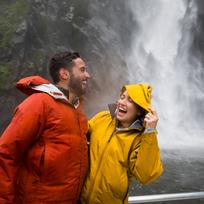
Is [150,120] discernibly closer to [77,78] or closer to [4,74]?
[77,78]

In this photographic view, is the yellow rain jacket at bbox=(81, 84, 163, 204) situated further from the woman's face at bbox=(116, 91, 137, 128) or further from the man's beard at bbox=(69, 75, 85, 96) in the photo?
the man's beard at bbox=(69, 75, 85, 96)

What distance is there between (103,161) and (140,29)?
2605 centimetres

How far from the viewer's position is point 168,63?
2733 cm

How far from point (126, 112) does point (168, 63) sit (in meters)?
25.1

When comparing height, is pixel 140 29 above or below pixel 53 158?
above

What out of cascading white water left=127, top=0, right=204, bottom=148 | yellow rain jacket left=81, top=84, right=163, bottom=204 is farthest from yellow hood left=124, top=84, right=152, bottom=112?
cascading white water left=127, top=0, right=204, bottom=148

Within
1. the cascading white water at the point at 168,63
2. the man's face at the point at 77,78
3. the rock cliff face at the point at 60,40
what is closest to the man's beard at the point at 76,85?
the man's face at the point at 77,78

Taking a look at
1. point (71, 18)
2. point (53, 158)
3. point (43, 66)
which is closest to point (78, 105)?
point (53, 158)

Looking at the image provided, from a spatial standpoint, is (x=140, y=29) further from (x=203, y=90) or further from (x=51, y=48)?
(x=51, y=48)

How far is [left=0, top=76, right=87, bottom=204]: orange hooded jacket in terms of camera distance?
2.40m

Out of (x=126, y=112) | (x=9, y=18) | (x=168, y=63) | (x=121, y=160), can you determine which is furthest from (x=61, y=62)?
(x=168, y=63)

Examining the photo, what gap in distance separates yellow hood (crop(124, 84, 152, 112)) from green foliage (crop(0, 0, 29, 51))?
1809 cm

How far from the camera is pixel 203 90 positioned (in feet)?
92.8

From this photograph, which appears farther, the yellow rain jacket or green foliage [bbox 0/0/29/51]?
green foliage [bbox 0/0/29/51]
